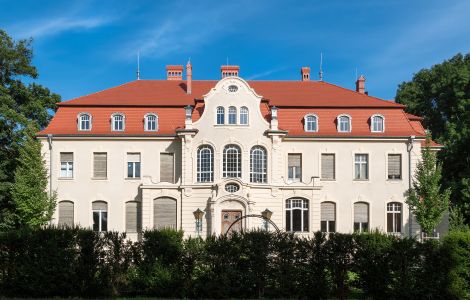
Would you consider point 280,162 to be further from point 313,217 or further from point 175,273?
point 175,273

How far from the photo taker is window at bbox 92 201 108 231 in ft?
116

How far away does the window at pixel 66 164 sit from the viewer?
118 feet

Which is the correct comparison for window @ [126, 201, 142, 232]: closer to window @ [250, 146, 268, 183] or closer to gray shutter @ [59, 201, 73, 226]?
gray shutter @ [59, 201, 73, 226]

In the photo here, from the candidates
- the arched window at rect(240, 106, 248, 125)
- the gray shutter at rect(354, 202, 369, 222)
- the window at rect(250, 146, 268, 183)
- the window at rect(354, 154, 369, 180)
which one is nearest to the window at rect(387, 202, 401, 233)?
the gray shutter at rect(354, 202, 369, 222)

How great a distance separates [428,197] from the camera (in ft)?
105

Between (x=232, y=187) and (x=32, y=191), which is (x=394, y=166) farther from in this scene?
(x=32, y=191)

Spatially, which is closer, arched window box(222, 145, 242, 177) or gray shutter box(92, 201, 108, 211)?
arched window box(222, 145, 242, 177)

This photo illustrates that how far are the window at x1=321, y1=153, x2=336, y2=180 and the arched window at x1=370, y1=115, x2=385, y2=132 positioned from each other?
3003mm

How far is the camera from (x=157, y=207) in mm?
34406

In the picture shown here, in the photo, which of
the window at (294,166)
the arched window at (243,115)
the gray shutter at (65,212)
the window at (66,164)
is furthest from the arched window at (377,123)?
the gray shutter at (65,212)

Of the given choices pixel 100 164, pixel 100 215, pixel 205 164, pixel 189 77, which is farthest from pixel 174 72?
pixel 100 215

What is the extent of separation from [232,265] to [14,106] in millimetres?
28988

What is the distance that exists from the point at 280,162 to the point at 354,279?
63.1ft

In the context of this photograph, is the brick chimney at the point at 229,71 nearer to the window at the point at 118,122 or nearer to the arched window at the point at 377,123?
the window at the point at 118,122
